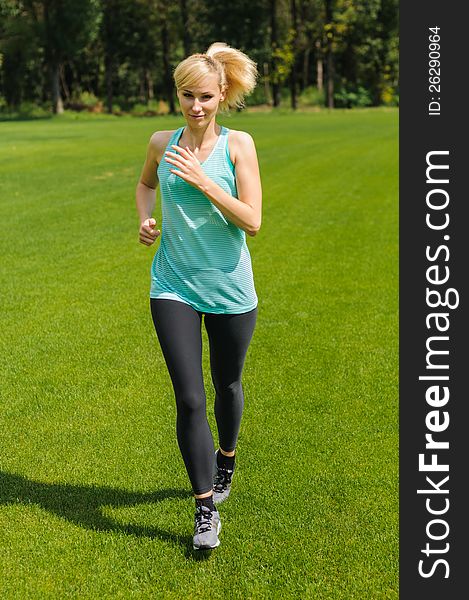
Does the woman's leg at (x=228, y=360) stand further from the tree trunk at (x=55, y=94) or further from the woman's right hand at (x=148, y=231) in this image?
the tree trunk at (x=55, y=94)

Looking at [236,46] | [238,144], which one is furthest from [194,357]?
[236,46]

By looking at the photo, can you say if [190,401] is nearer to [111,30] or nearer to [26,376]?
[26,376]

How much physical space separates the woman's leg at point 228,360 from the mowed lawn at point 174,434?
0.49 meters

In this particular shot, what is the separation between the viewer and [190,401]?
381 cm

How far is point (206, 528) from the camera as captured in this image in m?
3.86

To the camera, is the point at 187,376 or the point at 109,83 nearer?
the point at 187,376

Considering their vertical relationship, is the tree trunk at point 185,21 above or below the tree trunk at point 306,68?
above

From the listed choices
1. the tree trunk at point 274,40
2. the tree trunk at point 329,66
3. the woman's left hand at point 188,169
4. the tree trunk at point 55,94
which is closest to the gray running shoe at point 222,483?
the woman's left hand at point 188,169

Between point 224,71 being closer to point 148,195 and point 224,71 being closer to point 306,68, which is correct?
point 148,195

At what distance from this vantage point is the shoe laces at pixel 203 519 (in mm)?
3857

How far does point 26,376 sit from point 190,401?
3148 mm

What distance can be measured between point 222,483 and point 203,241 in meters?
1.52

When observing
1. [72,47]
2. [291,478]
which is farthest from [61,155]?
[72,47]

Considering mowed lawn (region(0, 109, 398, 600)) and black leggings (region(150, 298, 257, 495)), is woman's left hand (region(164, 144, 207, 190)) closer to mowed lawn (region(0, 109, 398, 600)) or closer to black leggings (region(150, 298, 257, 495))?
black leggings (region(150, 298, 257, 495))
